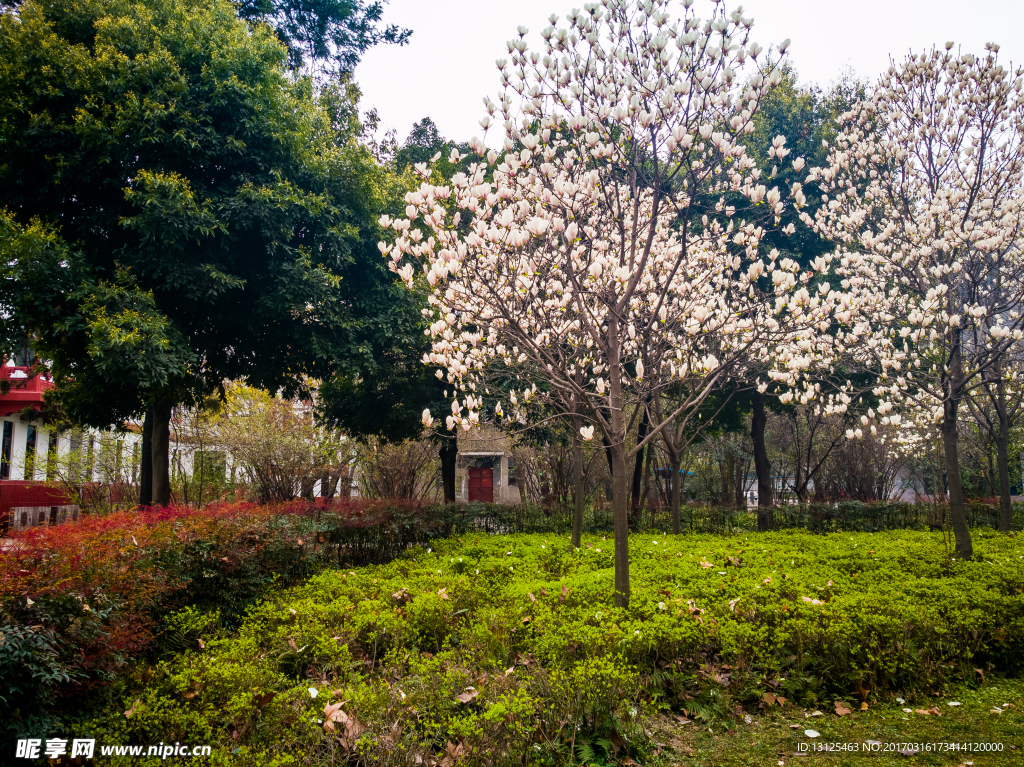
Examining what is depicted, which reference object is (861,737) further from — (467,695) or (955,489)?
(955,489)

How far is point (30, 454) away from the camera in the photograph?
65.4ft

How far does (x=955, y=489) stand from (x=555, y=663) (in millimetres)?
7775

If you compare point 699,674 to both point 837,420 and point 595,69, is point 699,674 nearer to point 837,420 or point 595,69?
point 595,69

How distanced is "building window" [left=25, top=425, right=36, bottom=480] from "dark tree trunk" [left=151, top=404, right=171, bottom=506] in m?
10.5

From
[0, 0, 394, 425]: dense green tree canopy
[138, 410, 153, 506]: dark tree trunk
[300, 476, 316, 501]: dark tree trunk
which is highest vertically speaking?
[0, 0, 394, 425]: dense green tree canopy

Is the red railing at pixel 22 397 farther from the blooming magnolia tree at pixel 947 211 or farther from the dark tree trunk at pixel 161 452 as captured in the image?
the blooming magnolia tree at pixel 947 211

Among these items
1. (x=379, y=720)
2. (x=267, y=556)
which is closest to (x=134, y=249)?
(x=267, y=556)

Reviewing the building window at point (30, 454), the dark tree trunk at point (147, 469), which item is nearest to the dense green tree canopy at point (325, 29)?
the dark tree trunk at point (147, 469)

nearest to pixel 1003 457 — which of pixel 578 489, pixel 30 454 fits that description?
pixel 578 489

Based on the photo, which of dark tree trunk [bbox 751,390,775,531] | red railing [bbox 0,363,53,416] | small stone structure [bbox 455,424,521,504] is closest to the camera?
dark tree trunk [bbox 751,390,775,531]

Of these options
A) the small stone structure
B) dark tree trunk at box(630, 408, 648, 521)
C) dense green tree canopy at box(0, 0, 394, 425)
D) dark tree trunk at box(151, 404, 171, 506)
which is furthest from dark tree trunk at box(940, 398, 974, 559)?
the small stone structure

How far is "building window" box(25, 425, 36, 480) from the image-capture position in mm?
19016

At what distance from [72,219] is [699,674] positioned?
1176cm

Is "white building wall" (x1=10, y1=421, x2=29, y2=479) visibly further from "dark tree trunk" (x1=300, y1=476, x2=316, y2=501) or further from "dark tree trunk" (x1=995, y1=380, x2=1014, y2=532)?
"dark tree trunk" (x1=995, y1=380, x2=1014, y2=532)
